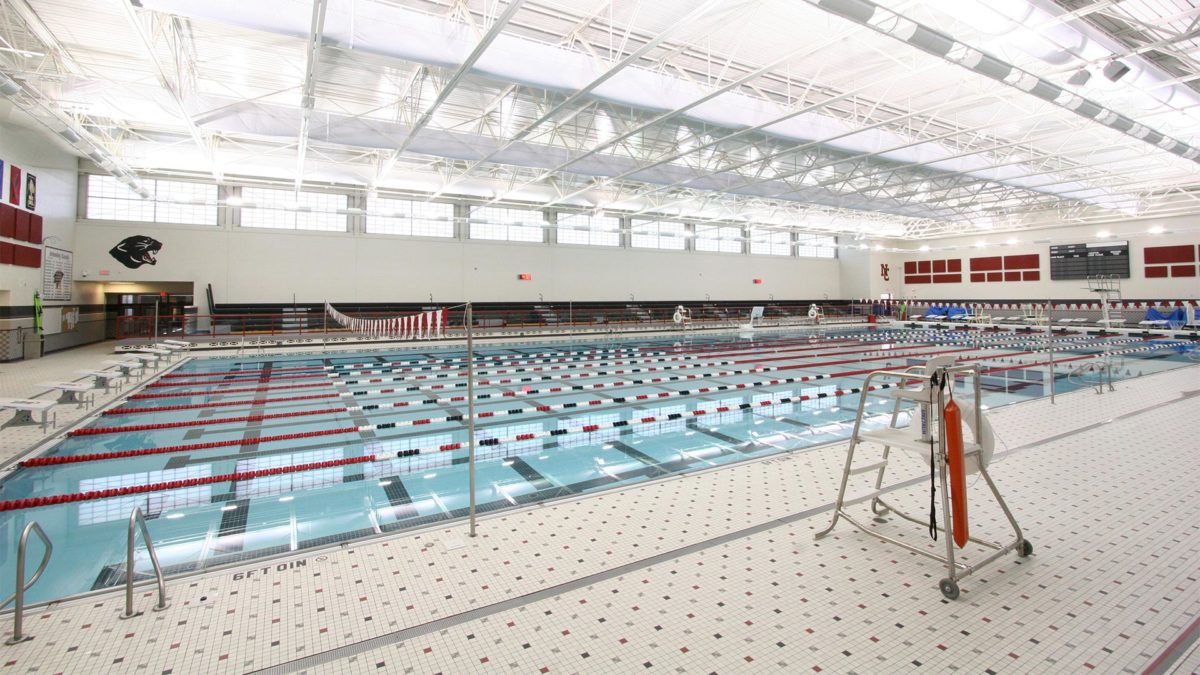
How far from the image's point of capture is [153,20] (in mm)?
7277

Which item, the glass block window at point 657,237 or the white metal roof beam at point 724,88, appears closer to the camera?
the white metal roof beam at point 724,88

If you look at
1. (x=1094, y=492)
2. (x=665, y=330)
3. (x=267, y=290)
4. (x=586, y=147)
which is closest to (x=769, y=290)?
(x=665, y=330)

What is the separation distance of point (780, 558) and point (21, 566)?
320 cm

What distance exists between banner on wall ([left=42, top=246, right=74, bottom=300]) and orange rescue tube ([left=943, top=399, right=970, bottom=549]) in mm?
18078

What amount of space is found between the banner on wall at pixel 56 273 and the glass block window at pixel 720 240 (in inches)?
851

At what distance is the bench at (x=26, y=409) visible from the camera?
5.29 m

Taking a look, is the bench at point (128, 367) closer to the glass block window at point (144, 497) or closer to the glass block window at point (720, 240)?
the glass block window at point (144, 497)

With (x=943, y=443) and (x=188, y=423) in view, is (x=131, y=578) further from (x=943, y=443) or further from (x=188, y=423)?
(x=188, y=423)

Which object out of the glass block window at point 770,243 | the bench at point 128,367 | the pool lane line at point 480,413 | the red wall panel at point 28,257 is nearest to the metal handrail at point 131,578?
the pool lane line at point 480,413

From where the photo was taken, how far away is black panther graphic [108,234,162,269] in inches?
605

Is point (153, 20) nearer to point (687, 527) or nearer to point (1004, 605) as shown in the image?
point (687, 527)

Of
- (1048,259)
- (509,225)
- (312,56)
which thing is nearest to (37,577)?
(312,56)

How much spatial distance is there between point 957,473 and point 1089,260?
27.3 metres

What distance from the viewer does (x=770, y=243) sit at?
28.0 meters
